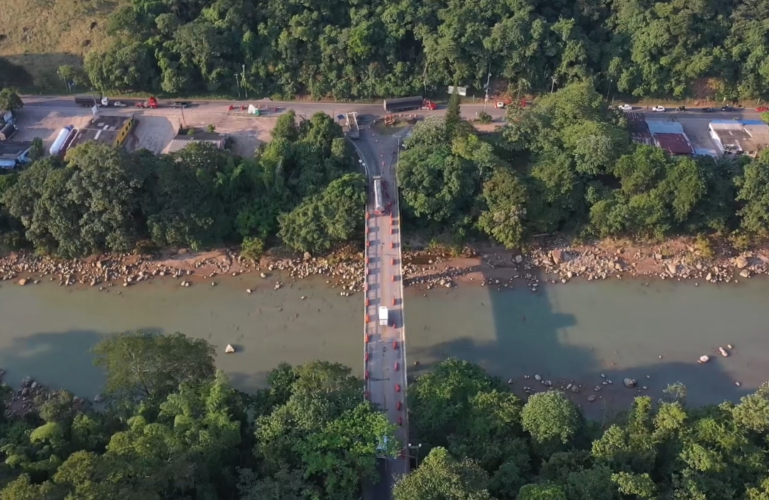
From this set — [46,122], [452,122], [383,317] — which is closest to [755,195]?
[452,122]

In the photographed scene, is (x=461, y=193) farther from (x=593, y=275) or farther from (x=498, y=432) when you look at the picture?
(x=498, y=432)

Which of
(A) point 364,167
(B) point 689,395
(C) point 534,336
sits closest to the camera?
(B) point 689,395

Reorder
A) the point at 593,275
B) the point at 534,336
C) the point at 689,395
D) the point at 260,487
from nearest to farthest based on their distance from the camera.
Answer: the point at 260,487 < the point at 689,395 < the point at 534,336 < the point at 593,275

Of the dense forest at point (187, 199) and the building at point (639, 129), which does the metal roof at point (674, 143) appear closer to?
the building at point (639, 129)

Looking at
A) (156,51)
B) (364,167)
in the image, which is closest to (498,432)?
(364,167)

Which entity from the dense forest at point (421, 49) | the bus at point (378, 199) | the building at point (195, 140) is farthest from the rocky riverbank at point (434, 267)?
the dense forest at point (421, 49)

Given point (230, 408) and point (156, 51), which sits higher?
point (156, 51)

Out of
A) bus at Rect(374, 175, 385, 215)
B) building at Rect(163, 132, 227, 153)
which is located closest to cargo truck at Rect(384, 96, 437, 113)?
bus at Rect(374, 175, 385, 215)

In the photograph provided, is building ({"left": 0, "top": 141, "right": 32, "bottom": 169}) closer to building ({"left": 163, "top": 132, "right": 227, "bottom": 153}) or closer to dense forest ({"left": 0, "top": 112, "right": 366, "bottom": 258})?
dense forest ({"left": 0, "top": 112, "right": 366, "bottom": 258})
